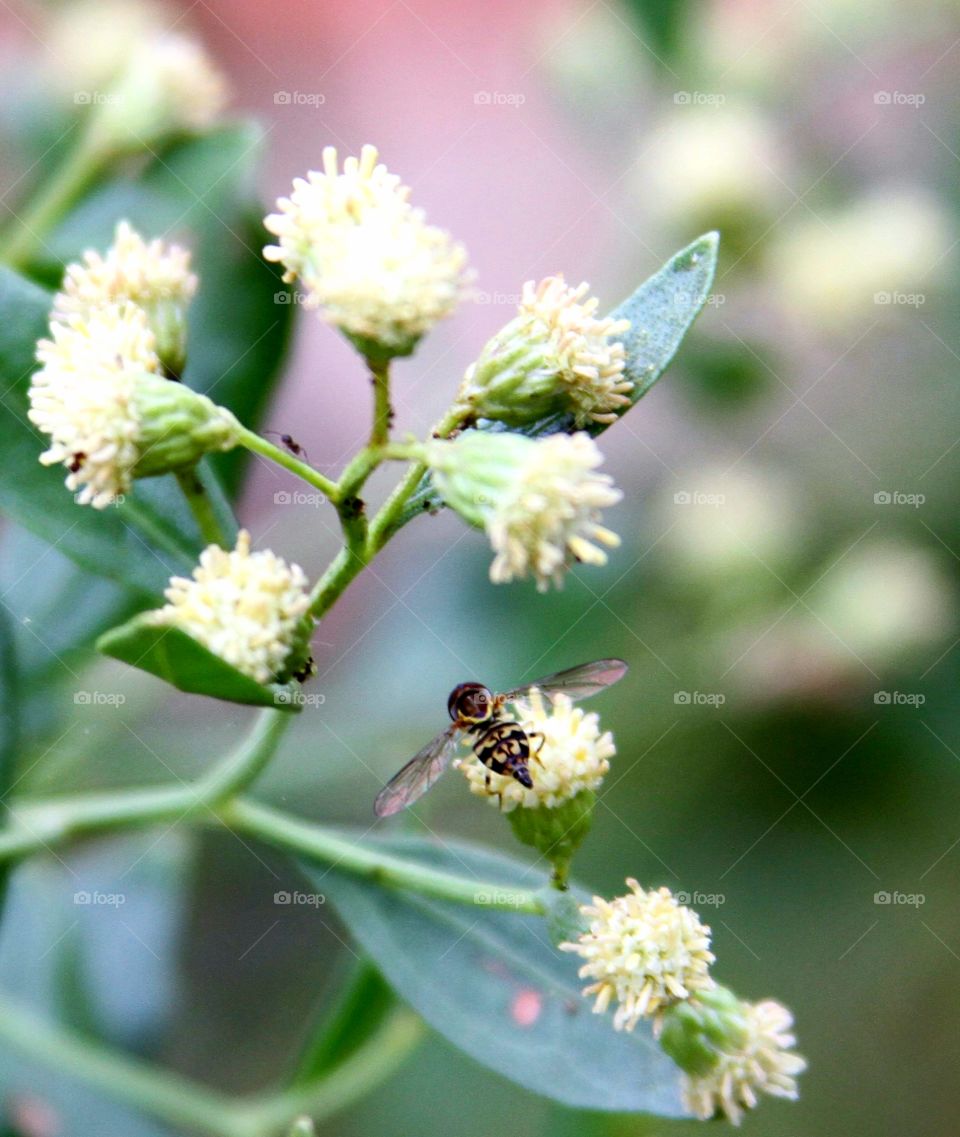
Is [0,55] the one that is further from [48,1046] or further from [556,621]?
[48,1046]

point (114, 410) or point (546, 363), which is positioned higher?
point (546, 363)

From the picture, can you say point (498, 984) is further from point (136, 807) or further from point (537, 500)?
point (537, 500)

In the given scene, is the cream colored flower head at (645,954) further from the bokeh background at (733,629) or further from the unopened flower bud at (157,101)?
the unopened flower bud at (157,101)

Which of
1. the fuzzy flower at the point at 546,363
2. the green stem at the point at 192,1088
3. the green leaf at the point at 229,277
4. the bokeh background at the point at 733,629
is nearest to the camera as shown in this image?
the fuzzy flower at the point at 546,363

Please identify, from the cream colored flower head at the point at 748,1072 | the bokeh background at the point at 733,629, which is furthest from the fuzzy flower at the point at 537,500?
the bokeh background at the point at 733,629

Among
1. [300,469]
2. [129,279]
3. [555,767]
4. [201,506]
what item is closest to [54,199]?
[129,279]

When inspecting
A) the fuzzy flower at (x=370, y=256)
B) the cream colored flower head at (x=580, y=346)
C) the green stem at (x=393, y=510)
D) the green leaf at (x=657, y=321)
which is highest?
the green leaf at (x=657, y=321)

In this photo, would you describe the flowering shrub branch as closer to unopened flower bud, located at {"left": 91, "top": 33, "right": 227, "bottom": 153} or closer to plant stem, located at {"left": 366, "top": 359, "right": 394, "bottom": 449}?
plant stem, located at {"left": 366, "top": 359, "right": 394, "bottom": 449}
